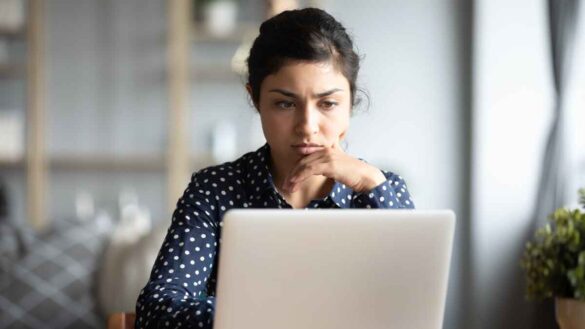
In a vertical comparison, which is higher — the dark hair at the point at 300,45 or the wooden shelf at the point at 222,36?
the wooden shelf at the point at 222,36

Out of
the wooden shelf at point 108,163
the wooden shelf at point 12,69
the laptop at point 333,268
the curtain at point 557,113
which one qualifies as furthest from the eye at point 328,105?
the wooden shelf at point 12,69

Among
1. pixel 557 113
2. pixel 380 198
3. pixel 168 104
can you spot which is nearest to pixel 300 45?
pixel 380 198

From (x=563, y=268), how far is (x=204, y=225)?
3.10 ft

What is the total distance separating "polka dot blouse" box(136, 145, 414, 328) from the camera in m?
1.27

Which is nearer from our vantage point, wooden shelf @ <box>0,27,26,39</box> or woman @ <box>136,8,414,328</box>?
woman @ <box>136,8,414,328</box>

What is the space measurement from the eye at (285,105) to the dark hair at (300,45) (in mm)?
57

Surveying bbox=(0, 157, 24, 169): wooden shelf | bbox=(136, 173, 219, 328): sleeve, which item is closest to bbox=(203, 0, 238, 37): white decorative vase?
bbox=(0, 157, 24, 169): wooden shelf

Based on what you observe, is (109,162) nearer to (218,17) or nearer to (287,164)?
(218,17)

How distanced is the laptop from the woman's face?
1.53ft

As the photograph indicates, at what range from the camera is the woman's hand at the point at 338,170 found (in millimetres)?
1440

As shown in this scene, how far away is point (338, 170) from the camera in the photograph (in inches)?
56.6

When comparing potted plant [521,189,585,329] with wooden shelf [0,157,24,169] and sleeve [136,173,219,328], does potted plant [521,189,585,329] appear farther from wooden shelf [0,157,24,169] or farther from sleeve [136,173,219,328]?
wooden shelf [0,157,24,169]

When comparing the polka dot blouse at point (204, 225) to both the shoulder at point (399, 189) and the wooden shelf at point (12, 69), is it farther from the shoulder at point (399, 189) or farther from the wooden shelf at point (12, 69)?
the wooden shelf at point (12, 69)

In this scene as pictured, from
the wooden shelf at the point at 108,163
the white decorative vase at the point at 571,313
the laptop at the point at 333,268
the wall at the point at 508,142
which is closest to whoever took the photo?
the laptop at the point at 333,268
